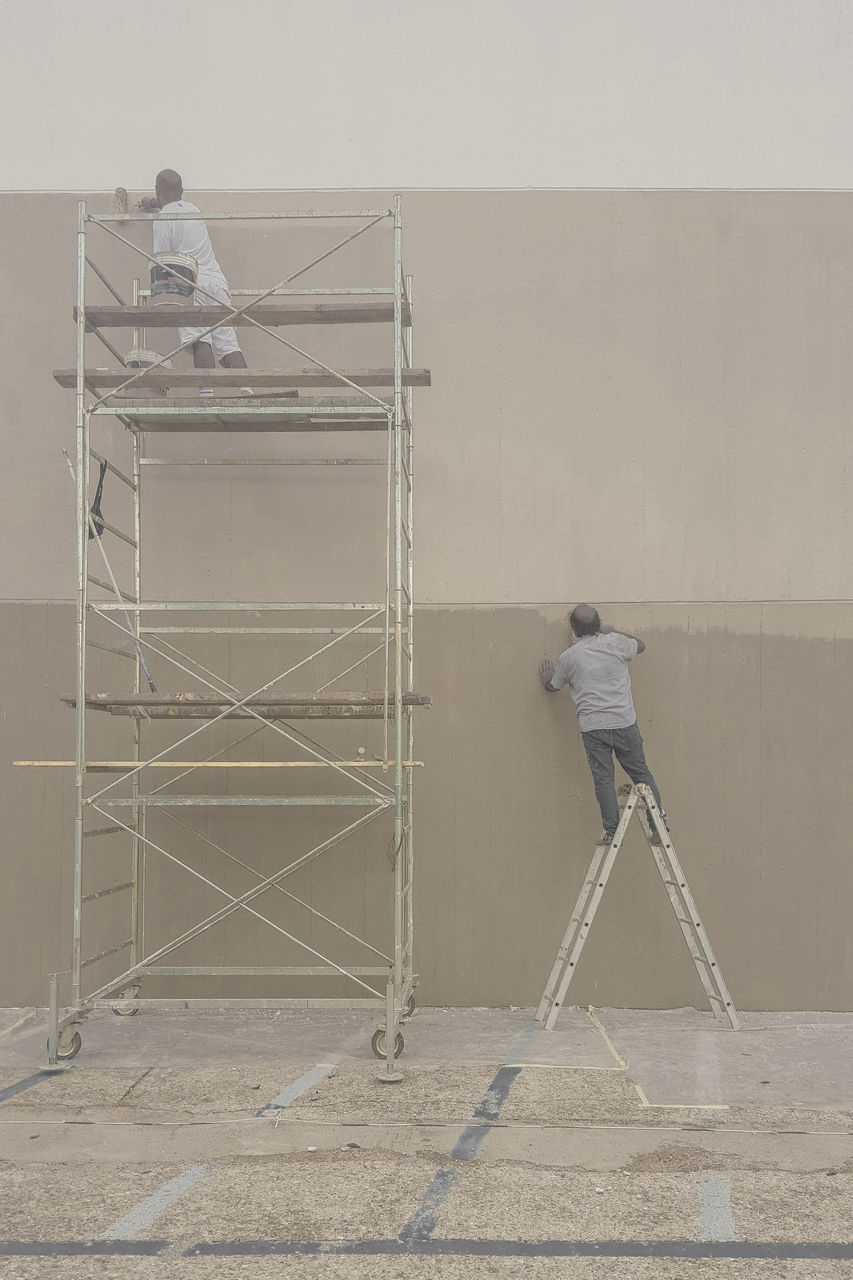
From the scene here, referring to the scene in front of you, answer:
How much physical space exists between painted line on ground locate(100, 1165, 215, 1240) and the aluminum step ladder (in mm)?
2795

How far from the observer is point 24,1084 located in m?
5.51

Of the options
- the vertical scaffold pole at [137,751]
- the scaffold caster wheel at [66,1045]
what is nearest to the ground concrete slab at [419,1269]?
the scaffold caster wheel at [66,1045]

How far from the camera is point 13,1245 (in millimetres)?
3709

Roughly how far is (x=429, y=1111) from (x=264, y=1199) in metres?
1.16

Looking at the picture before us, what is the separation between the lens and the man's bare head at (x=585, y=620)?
6848 mm

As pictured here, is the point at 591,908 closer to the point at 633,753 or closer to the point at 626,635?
the point at 633,753

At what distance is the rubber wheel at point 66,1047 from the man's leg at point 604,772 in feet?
10.9

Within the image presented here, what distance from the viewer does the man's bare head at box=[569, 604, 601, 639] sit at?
6848mm

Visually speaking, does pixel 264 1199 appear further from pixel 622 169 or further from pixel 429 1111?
pixel 622 169

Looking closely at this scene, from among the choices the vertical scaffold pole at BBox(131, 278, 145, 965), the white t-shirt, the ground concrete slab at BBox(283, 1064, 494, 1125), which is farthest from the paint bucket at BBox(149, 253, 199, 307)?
the ground concrete slab at BBox(283, 1064, 494, 1125)

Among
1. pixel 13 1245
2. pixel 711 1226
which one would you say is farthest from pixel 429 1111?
pixel 13 1245

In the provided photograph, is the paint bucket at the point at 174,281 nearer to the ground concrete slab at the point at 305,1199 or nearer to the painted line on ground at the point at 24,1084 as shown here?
the painted line on ground at the point at 24,1084

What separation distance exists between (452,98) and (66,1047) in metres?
6.59

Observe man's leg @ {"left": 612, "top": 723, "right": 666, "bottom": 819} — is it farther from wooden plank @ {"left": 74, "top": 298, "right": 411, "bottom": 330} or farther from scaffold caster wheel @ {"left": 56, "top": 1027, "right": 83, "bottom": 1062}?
scaffold caster wheel @ {"left": 56, "top": 1027, "right": 83, "bottom": 1062}
